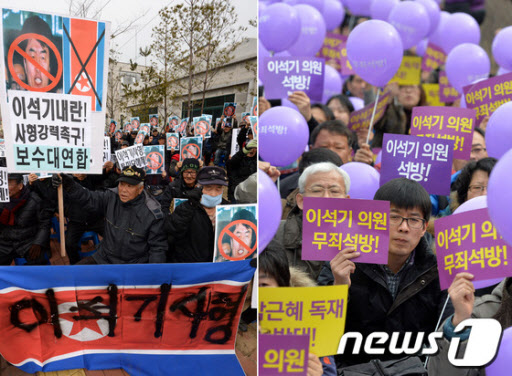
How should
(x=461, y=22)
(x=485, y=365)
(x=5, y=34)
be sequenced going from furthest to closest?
(x=461, y=22)
(x=5, y=34)
(x=485, y=365)

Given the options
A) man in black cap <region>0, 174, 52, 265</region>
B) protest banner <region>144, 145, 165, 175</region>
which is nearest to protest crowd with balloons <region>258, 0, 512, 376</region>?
protest banner <region>144, 145, 165, 175</region>

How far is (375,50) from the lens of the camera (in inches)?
160

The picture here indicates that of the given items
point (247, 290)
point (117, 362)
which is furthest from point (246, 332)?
point (117, 362)

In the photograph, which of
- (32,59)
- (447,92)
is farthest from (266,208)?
(447,92)

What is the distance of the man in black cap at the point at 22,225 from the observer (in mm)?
2971

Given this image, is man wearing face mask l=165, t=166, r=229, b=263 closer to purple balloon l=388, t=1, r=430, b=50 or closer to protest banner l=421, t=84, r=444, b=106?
purple balloon l=388, t=1, r=430, b=50

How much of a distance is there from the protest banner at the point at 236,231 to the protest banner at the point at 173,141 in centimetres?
50

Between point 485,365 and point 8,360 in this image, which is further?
point 8,360

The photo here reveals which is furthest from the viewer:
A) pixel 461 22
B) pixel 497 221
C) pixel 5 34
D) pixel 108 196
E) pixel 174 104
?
pixel 461 22

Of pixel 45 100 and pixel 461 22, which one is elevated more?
pixel 461 22

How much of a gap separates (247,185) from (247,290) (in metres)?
0.67

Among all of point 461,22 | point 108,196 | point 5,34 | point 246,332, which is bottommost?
point 246,332

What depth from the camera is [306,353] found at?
1.40 meters

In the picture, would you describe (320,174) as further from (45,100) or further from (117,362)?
(117,362)
